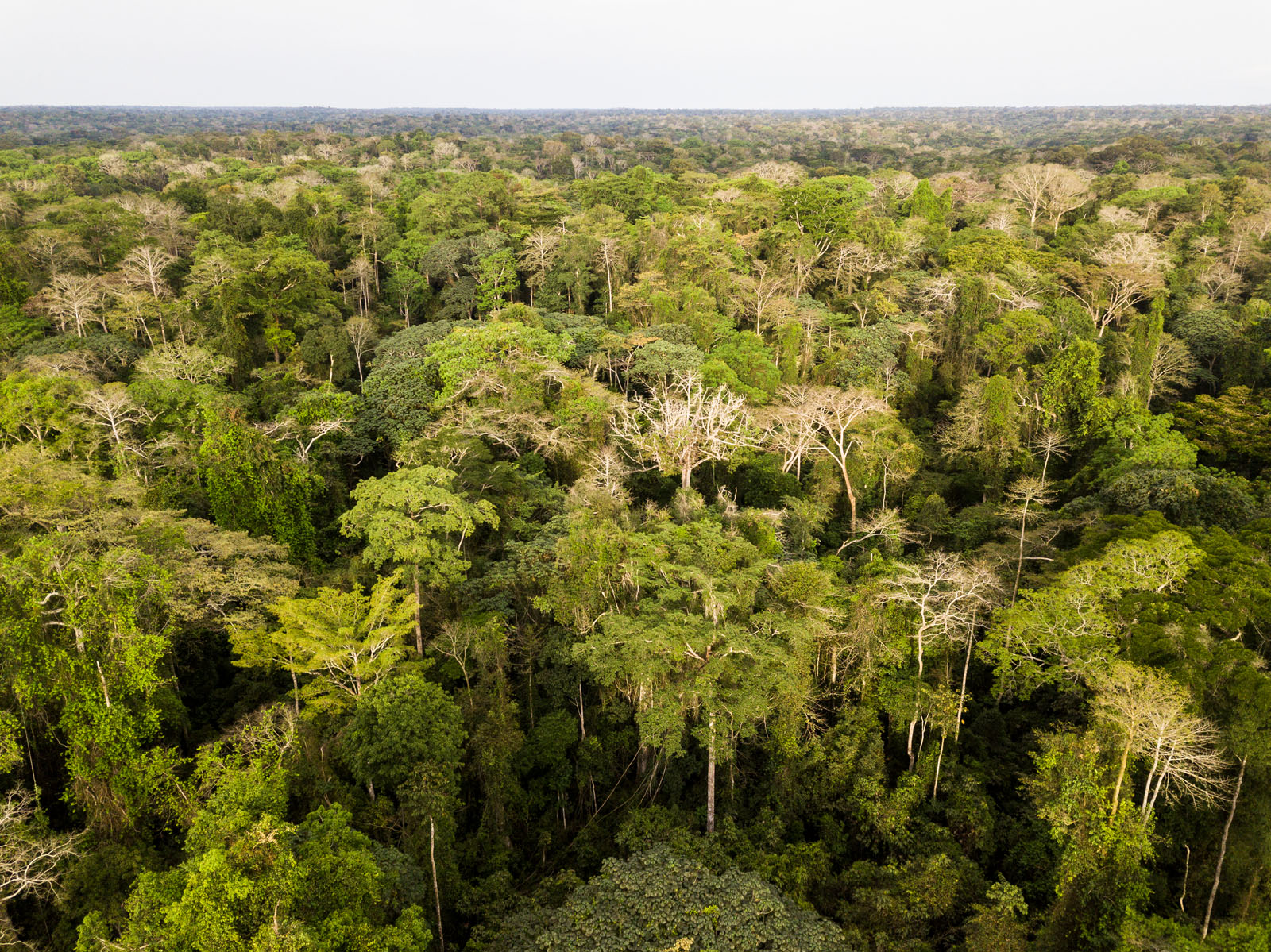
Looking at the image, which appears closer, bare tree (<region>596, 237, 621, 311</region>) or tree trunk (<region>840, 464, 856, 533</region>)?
tree trunk (<region>840, 464, 856, 533</region>)

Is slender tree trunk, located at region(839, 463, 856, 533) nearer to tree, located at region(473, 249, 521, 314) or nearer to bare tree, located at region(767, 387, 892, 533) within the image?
bare tree, located at region(767, 387, 892, 533)

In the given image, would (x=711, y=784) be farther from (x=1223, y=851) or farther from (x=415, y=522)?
(x=1223, y=851)

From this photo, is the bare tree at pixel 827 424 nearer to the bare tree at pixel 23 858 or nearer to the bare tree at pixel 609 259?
the bare tree at pixel 609 259

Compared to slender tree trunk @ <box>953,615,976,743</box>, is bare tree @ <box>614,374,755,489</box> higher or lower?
higher

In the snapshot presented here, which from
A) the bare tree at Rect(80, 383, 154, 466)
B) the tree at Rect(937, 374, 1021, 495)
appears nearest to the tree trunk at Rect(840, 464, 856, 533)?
the tree at Rect(937, 374, 1021, 495)

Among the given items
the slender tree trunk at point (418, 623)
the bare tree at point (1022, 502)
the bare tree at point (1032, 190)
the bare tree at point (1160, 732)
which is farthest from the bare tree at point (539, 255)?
the bare tree at point (1032, 190)

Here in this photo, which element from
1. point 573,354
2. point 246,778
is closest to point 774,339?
point 573,354

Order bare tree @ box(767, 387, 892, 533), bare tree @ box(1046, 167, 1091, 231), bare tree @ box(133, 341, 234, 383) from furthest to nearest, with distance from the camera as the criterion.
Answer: bare tree @ box(1046, 167, 1091, 231) → bare tree @ box(767, 387, 892, 533) → bare tree @ box(133, 341, 234, 383)
